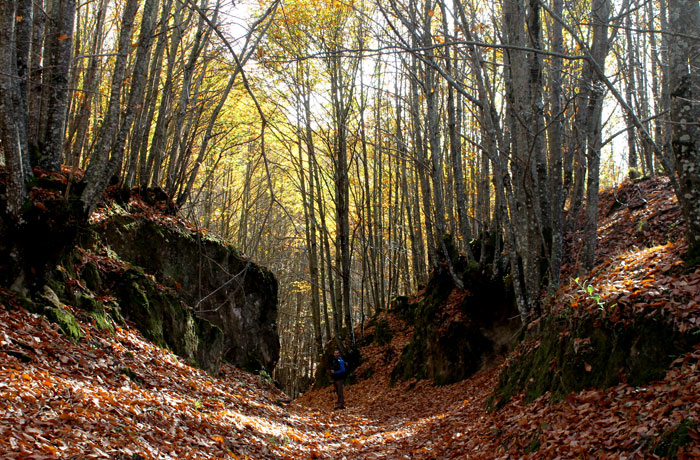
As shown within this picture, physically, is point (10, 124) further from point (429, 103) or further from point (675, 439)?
point (429, 103)

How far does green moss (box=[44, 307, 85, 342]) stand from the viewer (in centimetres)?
589

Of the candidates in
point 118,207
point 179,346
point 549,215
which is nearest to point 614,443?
point 549,215

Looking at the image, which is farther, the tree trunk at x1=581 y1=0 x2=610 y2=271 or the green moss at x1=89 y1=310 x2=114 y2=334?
the tree trunk at x1=581 y1=0 x2=610 y2=271

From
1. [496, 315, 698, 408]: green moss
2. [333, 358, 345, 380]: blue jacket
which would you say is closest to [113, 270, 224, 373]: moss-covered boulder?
[333, 358, 345, 380]: blue jacket

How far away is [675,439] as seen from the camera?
3221 mm

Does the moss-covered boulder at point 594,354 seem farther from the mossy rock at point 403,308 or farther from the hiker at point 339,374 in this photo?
the mossy rock at point 403,308

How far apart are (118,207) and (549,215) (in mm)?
8443

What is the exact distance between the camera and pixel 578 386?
15.5 ft

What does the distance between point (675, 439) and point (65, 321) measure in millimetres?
6377

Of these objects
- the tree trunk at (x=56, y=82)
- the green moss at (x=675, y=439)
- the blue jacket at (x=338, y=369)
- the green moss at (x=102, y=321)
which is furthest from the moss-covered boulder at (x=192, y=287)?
the green moss at (x=675, y=439)

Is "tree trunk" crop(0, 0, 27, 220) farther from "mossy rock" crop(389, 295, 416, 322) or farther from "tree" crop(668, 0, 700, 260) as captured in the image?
"mossy rock" crop(389, 295, 416, 322)

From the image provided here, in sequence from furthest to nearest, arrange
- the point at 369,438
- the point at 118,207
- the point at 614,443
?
the point at 118,207
the point at 369,438
the point at 614,443

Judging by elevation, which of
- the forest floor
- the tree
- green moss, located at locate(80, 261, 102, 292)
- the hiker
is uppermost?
the tree

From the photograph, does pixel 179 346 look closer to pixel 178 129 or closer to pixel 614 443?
pixel 178 129
